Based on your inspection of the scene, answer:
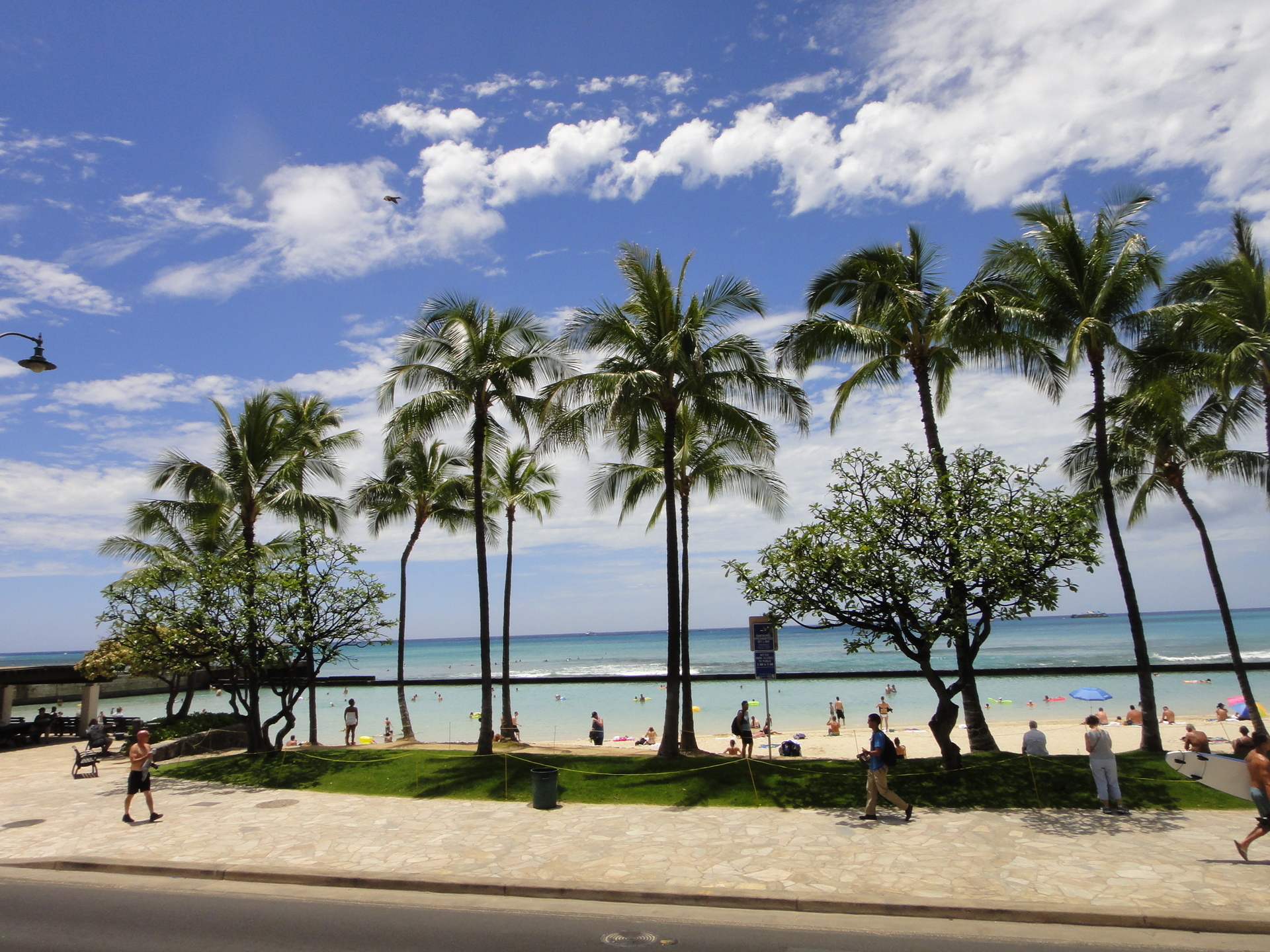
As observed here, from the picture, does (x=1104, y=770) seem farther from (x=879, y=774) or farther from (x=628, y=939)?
(x=628, y=939)

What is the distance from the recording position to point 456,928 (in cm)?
792

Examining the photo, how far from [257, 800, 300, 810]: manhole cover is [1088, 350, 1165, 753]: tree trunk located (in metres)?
17.4

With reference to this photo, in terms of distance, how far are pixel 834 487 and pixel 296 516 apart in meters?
18.8

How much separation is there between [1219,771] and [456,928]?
33.0ft

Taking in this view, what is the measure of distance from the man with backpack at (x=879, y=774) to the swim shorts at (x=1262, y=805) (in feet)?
14.4

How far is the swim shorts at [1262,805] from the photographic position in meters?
9.00

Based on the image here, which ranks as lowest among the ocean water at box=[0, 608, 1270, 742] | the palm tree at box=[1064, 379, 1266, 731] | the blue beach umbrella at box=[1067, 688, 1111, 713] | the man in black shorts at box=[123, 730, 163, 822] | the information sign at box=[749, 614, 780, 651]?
the ocean water at box=[0, 608, 1270, 742]

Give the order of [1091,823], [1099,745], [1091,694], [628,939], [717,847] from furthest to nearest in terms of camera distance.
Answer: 1. [1091,694]
2. [1099,745]
3. [1091,823]
4. [717,847]
5. [628,939]

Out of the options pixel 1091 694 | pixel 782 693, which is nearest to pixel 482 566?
pixel 1091 694

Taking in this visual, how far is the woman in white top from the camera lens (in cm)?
1199

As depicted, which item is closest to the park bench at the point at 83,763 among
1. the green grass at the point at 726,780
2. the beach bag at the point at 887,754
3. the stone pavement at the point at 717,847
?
the green grass at the point at 726,780

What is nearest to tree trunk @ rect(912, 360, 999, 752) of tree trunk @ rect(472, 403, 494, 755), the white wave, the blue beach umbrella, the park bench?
tree trunk @ rect(472, 403, 494, 755)

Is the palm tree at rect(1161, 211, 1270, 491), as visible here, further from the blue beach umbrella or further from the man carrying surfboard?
the blue beach umbrella

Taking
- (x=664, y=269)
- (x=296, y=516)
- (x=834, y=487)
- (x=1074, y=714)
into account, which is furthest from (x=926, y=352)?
(x=1074, y=714)
